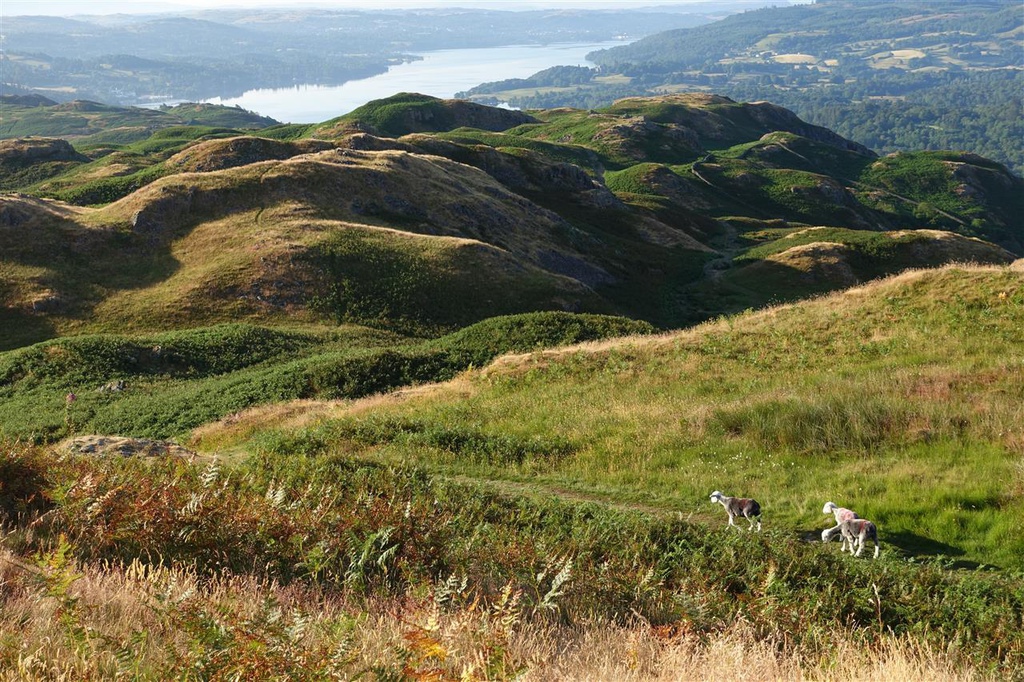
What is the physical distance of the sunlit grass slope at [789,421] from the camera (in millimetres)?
11195

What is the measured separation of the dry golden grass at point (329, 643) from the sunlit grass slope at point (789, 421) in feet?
17.2

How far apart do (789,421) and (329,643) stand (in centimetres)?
1218

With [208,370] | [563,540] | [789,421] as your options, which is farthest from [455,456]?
[208,370]

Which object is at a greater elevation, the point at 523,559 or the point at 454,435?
the point at 523,559

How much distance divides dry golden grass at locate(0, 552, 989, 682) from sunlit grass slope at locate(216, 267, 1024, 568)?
5.25m

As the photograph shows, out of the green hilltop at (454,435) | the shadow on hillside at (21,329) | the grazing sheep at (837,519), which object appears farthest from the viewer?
the shadow on hillside at (21,329)

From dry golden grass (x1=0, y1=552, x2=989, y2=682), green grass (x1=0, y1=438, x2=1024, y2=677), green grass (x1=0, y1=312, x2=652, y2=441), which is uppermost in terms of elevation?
dry golden grass (x1=0, y1=552, x2=989, y2=682)

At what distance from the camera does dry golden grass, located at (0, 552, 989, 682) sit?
4328mm

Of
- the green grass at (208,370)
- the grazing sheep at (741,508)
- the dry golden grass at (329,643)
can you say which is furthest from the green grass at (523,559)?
the green grass at (208,370)

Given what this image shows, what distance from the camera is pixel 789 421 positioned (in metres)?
14.3

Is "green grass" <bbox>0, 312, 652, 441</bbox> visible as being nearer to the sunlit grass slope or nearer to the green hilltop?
the green hilltop

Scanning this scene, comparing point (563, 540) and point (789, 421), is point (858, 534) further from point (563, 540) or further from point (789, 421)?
point (789, 421)

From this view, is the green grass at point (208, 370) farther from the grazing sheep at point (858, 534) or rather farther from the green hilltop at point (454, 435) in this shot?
the grazing sheep at point (858, 534)

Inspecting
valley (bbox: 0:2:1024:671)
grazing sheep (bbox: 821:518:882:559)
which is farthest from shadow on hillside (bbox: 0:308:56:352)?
grazing sheep (bbox: 821:518:882:559)
